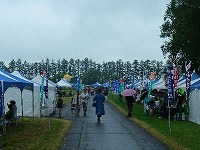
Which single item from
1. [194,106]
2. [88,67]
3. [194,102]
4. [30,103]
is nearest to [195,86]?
[194,102]

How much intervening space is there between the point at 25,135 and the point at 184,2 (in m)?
25.1

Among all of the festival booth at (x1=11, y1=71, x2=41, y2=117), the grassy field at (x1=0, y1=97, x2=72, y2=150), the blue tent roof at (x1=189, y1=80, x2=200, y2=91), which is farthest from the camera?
the festival booth at (x1=11, y1=71, x2=41, y2=117)

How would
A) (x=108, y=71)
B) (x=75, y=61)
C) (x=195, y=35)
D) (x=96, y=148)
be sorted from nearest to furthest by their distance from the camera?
(x=96, y=148), (x=195, y=35), (x=108, y=71), (x=75, y=61)

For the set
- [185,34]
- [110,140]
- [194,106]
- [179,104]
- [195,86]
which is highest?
[185,34]

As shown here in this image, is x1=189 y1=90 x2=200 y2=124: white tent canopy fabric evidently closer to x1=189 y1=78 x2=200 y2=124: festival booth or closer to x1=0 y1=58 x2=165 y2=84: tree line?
x1=189 y1=78 x2=200 y2=124: festival booth

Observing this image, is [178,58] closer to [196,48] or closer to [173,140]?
[196,48]

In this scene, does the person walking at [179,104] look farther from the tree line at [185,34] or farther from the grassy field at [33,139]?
the tree line at [185,34]

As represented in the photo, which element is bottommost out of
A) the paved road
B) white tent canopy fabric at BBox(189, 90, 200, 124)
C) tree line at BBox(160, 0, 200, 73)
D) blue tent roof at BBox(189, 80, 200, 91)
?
the paved road

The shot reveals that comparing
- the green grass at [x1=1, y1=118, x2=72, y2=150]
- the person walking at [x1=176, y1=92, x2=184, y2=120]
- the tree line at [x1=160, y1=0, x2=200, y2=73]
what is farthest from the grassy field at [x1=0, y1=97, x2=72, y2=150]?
the tree line at [x1=160, y1=0, x2=200, y2=73]

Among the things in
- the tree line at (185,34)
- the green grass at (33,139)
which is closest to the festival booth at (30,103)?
the green grass at (33,139)

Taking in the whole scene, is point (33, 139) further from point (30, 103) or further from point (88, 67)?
point (88, 67)

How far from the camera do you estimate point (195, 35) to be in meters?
33.4

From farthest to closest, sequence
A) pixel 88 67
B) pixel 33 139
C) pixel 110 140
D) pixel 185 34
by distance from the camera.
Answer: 1. pixel 88 67
2. pixel 185 34
3. pixel 33 139
4. pixel 110 140

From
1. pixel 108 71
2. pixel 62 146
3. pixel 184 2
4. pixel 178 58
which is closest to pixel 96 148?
pixel 62 146
